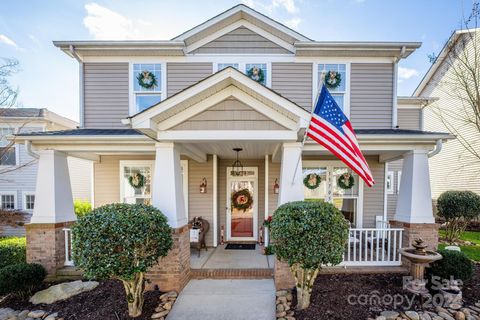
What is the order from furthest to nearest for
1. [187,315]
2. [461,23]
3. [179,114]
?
[461,23] < [179,114] < [187,315]

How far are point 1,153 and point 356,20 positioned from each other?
1600 centimetres

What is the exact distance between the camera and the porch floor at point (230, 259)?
5625 mm

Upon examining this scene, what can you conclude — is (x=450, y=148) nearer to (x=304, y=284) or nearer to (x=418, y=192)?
(x=418, y=192)

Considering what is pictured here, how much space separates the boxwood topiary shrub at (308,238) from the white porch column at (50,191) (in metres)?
5.23

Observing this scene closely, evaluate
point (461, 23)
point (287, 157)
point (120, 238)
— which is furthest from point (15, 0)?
point (461, 23)

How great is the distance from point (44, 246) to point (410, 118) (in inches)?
514

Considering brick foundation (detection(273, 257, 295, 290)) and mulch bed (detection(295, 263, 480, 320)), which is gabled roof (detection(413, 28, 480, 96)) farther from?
brick foundation (detection(273, 257, 295, 290))

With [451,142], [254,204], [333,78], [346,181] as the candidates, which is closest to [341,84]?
[333,78]

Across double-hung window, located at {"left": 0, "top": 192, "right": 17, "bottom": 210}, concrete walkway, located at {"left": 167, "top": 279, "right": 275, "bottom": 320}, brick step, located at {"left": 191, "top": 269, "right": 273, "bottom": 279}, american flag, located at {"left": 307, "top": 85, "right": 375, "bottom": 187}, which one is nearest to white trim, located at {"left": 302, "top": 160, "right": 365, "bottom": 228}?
brick step, located at {"left": 191, "top": 269, "right": 273, "bottom": 279}

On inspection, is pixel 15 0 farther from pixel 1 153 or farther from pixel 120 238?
pixel 120 238

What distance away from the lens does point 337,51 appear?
273 inches

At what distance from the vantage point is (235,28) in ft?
23.5

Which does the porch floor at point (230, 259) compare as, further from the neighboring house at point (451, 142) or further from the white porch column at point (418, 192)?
the neighboring house at point (451, 142)

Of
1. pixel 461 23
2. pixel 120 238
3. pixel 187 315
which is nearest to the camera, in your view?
pixel 120 238
